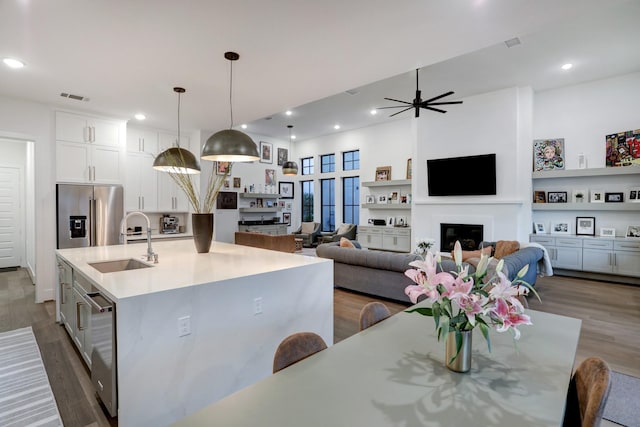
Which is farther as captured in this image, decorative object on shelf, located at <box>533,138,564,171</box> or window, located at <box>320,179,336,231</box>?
window, located at <box>320,179,336,231</box>

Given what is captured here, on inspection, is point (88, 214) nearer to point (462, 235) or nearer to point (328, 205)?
point (328, 205)

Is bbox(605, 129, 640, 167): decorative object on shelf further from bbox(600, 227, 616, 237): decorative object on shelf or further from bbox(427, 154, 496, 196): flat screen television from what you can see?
bbox(427, 154, 496, 196): flat screen television

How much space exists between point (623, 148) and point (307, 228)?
7.71m

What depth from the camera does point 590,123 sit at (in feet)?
19.4

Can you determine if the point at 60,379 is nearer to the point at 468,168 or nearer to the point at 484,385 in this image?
the point at 484,385

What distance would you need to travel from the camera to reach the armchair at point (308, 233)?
994 cm

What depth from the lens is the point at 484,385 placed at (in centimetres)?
105

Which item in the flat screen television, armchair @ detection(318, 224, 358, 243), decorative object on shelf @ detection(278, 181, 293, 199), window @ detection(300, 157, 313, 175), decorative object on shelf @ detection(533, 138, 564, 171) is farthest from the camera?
window @ detection(300, 157, 313, 175)

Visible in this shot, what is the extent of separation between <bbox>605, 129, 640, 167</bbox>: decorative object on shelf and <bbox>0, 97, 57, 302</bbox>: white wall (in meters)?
9.28

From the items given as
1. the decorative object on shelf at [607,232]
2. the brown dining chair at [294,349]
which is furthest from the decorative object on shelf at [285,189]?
the brown dining chair at [294,349]

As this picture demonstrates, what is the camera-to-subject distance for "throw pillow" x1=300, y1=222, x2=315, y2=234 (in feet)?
33.8

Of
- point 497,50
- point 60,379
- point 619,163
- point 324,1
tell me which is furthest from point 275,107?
point 619,163

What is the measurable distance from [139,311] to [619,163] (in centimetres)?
748

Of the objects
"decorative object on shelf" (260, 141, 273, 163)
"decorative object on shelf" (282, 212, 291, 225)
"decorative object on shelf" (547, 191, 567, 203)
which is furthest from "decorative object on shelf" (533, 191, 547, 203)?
"decorative object on shelf" (260, 141, 273, 163)
